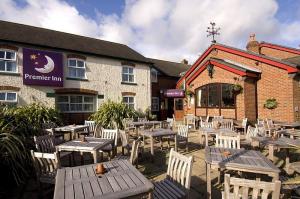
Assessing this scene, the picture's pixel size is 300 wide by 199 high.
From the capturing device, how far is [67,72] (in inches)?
614

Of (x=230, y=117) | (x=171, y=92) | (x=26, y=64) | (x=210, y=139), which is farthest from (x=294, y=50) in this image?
(x=26, y=64)

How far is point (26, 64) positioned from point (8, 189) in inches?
418

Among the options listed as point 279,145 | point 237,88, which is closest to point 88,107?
point 237,88

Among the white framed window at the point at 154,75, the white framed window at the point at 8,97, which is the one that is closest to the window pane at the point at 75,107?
the white framed window at the point at 8,97

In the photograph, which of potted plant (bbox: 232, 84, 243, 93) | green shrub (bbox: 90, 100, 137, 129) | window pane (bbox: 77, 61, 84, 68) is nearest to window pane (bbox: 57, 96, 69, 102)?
window pane (bbox: 77, 61, 84, 68)

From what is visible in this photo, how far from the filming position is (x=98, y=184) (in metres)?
3.08

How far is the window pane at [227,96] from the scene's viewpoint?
14.3 meters

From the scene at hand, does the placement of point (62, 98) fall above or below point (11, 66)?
below

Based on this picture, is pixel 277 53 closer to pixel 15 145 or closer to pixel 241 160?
pixel 241 160

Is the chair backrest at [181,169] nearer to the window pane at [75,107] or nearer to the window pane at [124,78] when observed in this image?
the window pane at [75,107]

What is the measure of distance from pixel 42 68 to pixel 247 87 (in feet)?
43.0

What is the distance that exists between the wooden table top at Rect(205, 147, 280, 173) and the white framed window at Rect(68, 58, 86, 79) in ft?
43.6

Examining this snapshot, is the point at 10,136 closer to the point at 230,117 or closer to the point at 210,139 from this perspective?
the point at 210,139

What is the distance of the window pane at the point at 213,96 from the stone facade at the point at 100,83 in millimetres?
6343
